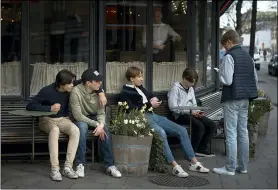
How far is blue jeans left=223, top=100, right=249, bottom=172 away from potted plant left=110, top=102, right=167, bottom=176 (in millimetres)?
897

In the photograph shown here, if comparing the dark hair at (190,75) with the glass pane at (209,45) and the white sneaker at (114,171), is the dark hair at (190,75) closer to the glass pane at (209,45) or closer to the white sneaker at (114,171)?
the white sneaker at (114,171)

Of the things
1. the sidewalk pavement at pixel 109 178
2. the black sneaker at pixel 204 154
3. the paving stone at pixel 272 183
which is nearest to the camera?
the sidewalk pavement at pixel 109 178

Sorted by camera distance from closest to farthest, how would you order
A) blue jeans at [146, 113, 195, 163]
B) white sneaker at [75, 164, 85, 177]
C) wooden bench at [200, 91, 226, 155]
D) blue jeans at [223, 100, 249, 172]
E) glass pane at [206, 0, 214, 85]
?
white sneaker at [75, 164, 85, 177] → blue jeans at [223, 100, 249, 172] → blue jeans at [146, 113, 195, 163] → wooden bench at [200, 91, 226, 155] → glass pane at [206, 0, 214, 85]

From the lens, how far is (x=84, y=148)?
6.34 metres

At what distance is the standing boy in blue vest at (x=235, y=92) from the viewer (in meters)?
6.27

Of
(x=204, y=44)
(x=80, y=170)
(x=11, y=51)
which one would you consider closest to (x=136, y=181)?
(x=80, y=170)

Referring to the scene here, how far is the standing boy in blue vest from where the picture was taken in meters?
6.27

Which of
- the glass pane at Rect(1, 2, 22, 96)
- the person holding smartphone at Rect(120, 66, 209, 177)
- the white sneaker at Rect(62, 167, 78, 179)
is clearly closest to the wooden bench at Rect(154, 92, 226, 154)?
the person holding smartphone at Rect(120, 66, 209, 177)

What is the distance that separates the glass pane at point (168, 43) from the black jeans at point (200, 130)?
2.71ft

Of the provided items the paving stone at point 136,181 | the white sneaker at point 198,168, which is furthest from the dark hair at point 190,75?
the paving stone at point 136,181

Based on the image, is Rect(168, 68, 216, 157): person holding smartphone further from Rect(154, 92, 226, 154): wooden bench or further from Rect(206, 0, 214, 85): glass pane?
Rect(206, 0, 214, 85): glass pane

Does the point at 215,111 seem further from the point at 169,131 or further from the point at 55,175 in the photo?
the point at 55,175

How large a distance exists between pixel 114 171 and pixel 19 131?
1.48m

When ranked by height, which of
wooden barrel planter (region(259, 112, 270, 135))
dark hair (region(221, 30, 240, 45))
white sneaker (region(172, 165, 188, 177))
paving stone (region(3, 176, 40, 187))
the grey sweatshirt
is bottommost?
paving stone (region(3, 176, 40, 187))
